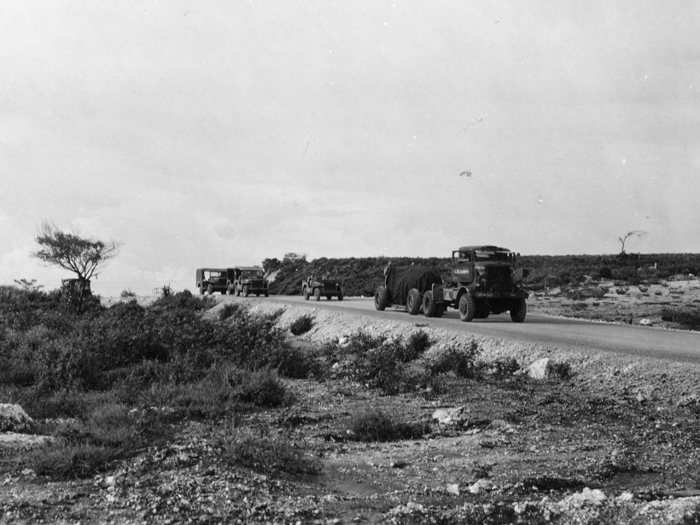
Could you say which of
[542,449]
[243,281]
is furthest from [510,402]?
[243,281]

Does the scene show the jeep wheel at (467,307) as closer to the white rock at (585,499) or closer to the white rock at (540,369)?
the white rock at (540,369)

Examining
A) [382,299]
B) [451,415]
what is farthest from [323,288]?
[451,415]

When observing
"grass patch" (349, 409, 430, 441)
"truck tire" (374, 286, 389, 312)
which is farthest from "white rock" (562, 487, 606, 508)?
"truck tire" (374, 286, 389, 312)

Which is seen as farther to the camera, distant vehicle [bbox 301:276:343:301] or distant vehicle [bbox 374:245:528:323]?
distant vehicle [bbox 301:276:343:301]

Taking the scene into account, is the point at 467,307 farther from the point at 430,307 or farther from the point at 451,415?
the point at 451,415

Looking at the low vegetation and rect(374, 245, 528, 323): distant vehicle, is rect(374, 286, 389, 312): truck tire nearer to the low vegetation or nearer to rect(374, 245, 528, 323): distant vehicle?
rect(374, 245, 528, 323): distant vehicle

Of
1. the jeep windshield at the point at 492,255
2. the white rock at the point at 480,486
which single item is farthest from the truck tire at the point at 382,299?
the white rock at the point at 480,486
